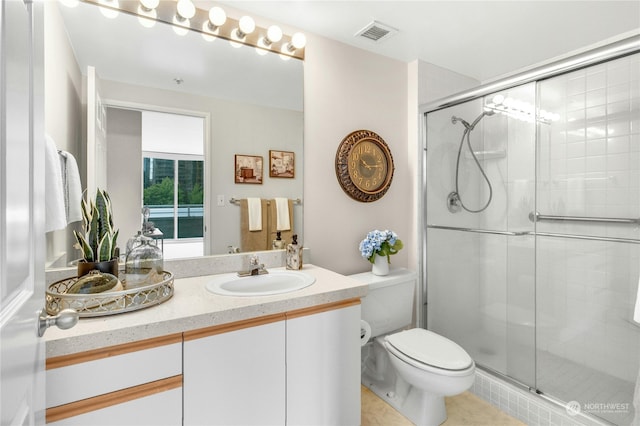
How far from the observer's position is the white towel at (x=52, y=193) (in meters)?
1.12

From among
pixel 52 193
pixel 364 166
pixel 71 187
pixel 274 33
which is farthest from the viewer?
pixel 364 166

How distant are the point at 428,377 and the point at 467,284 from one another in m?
1.00

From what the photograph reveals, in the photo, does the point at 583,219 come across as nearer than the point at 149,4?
No

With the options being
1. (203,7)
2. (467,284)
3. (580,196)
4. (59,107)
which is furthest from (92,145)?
(580,196)

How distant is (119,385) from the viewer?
105 centimetres

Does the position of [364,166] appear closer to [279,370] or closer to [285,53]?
[285,53]

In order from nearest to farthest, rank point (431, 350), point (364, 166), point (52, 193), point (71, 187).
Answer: point (52, 193)
point (71, 187)
point (431, 350)
point (364, 166)

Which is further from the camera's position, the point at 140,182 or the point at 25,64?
the point at 140,182

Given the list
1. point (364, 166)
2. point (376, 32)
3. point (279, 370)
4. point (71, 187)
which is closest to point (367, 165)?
point (364, 166)

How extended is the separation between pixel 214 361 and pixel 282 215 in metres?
0.97

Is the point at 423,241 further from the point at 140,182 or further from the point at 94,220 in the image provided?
the point at 94,220

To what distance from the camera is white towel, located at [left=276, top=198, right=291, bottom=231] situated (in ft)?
6.56

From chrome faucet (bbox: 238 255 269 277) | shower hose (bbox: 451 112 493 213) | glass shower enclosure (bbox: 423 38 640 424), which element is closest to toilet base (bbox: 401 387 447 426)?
glass shower enclosure (bbox: 423 38 640 424)

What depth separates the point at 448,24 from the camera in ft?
6.59
